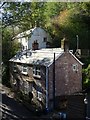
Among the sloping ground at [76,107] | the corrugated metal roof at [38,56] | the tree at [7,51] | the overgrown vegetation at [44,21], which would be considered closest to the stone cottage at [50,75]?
the corrugated metal roof at [38,56]

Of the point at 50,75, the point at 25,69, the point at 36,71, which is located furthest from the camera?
the point at 25,69

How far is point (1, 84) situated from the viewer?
17750mm

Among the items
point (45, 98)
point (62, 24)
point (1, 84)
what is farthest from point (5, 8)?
point (62, 24)

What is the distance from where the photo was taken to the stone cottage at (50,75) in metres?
14.9

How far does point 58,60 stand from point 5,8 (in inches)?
161

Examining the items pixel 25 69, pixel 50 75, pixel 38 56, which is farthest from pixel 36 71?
pixel 25 69

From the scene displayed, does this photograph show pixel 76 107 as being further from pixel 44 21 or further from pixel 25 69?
pixel 44 21

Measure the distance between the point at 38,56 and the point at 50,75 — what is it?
187cm

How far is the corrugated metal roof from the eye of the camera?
49.9ft

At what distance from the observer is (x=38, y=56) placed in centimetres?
1641

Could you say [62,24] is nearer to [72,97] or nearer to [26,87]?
[26,87]

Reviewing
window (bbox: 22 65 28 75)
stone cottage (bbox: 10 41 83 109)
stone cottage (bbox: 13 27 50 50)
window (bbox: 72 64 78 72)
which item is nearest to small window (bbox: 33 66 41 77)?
stone cottage (bbox: 10 41 83 109)

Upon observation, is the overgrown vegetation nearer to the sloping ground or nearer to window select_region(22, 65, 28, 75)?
window select_region(22, 65, 28, 75)

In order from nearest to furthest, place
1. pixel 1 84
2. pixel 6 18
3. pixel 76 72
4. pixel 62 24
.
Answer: pixel 6 18, pixel 76 72, pixel 1 84, pixel 62 24
